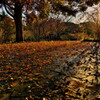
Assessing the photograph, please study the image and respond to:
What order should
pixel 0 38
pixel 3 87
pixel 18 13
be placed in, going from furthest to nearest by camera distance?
pixel 0 38 → pixel 18 13 → pixel 3 87

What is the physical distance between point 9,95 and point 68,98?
0.87 metres

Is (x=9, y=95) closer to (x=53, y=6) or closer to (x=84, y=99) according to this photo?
(x=84, y=99)

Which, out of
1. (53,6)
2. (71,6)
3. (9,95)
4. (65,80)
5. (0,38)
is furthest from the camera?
(0,38)

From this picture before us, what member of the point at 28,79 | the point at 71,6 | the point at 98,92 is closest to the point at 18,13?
the point at 71,6

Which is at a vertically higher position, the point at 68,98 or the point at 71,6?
the point at 71,6

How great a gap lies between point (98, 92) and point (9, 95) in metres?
1.34

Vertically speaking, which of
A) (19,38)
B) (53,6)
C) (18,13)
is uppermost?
→ (53,6)

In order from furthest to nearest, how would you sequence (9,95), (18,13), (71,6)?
1. (71,6)
2. (18,13)
3. (9,95)

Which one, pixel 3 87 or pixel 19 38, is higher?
pixel 19 38

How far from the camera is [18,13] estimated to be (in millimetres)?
13148

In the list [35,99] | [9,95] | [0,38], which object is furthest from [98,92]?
[0,38]

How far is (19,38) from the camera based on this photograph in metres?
13.4

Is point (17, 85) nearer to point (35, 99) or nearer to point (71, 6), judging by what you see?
point (35, 99)

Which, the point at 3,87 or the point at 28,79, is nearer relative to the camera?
the point at 3,87
